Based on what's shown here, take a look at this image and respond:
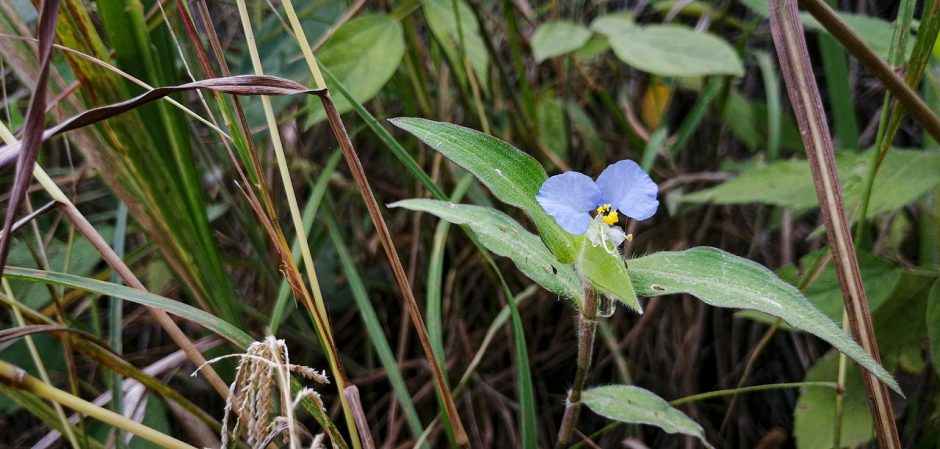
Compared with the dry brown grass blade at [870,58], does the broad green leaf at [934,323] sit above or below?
below

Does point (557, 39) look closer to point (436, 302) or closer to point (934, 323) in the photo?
point (436, 302)

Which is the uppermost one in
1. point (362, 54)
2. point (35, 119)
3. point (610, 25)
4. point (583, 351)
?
point (35, 119)

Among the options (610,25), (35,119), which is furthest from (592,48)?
(35,119)

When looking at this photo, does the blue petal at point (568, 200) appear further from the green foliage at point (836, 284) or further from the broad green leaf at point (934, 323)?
the broad green leaf at point (934, 323)

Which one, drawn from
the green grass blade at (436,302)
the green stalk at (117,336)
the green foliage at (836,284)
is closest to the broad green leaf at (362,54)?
the green grass blade at (436,302)

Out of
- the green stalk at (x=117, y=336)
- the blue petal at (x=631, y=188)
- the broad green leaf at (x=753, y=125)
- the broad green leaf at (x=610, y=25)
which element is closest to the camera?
the blue petal at (x=631, y=188)

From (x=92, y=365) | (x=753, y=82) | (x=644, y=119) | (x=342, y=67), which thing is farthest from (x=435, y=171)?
(x=753, y=82)
